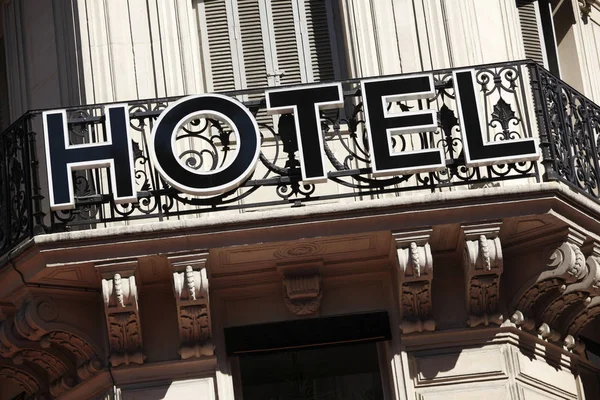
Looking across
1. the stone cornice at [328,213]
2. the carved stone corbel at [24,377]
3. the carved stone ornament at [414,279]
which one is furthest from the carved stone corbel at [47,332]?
the carved stone ornament at [414,279]

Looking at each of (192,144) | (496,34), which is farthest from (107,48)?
(496,34)

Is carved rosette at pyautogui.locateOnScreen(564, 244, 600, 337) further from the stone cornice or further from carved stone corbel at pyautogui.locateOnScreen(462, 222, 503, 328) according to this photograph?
the stone cornice

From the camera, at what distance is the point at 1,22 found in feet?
60.1

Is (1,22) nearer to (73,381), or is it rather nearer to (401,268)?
(73,381)

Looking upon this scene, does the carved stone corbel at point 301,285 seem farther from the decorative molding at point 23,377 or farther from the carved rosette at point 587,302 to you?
the decorative molding at point 23,377

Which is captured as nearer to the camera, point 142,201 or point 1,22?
point 142,201

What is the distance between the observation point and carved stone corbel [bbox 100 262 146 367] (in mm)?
15039

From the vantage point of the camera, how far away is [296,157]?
15734mm

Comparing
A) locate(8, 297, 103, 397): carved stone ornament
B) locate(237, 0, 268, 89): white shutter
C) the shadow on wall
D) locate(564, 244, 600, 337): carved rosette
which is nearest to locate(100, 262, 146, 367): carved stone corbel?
locate(8, 297, 103, 397): carved stone ornament

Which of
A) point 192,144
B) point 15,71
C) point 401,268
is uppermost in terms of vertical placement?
point 15,71

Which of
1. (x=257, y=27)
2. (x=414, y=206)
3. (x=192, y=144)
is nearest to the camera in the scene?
(x=414, y=206)

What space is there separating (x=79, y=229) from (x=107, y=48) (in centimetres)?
186

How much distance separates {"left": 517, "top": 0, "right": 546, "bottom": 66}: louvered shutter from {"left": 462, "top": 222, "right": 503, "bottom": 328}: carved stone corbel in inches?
132

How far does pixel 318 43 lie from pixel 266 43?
0.47 meters
